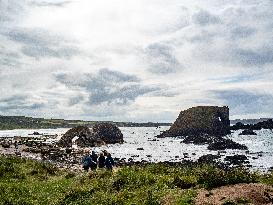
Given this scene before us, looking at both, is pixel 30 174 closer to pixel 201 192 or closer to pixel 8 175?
pixel 8 175

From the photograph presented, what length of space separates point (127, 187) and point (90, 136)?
83997 mm

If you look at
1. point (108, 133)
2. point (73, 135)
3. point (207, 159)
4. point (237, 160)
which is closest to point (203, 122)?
point (108, 133)

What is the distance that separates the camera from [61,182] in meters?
31.4

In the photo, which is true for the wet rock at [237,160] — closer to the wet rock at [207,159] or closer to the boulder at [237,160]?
the boulder at [237,160]

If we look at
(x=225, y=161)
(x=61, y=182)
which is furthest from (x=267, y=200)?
(x=225, y=161)

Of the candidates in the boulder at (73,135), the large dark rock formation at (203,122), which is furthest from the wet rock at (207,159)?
the large dark rock formation at (203,122)

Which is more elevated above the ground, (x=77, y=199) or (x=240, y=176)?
(x=240, y=176)

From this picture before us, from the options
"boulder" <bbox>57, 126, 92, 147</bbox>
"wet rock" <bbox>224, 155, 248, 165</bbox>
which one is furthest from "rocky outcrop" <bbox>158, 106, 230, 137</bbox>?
"wet rock" <bbox>224, 155, 248, 165</bbox>

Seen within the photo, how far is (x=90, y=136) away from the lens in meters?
108

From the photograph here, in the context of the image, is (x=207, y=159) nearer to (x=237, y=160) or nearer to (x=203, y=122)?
(x=237, y=160)

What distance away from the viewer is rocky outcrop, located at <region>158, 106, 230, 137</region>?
500ft

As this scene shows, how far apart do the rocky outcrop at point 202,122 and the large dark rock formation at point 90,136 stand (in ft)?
118

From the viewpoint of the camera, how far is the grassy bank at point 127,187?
73.6 feet

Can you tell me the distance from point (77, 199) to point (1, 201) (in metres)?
4.56
